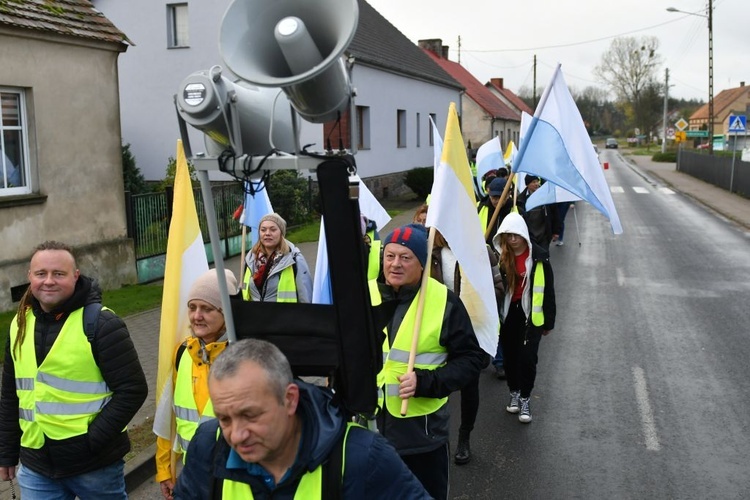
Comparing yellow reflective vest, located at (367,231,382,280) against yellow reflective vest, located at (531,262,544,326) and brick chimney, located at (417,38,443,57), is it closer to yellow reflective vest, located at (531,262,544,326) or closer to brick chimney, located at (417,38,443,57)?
yellow reflective vest, located at (531,262,544,326)

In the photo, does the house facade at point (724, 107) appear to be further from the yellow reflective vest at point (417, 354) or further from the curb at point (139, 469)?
the yellow reflective vest at point (417, 354)

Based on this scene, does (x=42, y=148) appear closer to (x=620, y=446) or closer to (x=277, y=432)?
(x=620, y=446)

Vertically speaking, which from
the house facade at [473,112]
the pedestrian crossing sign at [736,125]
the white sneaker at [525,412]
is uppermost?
the house facade at [473,112]

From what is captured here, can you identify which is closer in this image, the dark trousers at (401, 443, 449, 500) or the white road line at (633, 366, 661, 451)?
the dark trousers at (401, 443, 449, 500)

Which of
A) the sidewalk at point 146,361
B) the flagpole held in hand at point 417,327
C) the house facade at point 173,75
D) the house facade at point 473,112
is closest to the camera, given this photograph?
the flagpole held in hand at point 417,327

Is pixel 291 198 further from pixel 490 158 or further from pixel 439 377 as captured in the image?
pixel 439 377

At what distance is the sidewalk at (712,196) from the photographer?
2277cm

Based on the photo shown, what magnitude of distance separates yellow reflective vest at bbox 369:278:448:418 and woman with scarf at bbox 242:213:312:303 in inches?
92.2

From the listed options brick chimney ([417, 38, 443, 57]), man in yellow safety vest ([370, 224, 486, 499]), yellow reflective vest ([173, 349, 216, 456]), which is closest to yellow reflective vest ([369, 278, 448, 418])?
man in yellow safety vest ([370, 224, 486, 499])

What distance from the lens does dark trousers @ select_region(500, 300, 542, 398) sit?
6.30 metres

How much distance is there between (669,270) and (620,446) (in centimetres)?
860

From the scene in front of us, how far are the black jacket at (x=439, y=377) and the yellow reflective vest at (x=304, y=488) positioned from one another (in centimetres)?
173

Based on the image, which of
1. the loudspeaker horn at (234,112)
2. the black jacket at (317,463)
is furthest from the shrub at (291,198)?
the black jacket at (317,463)

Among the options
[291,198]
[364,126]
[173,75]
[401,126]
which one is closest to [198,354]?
[291,198]
